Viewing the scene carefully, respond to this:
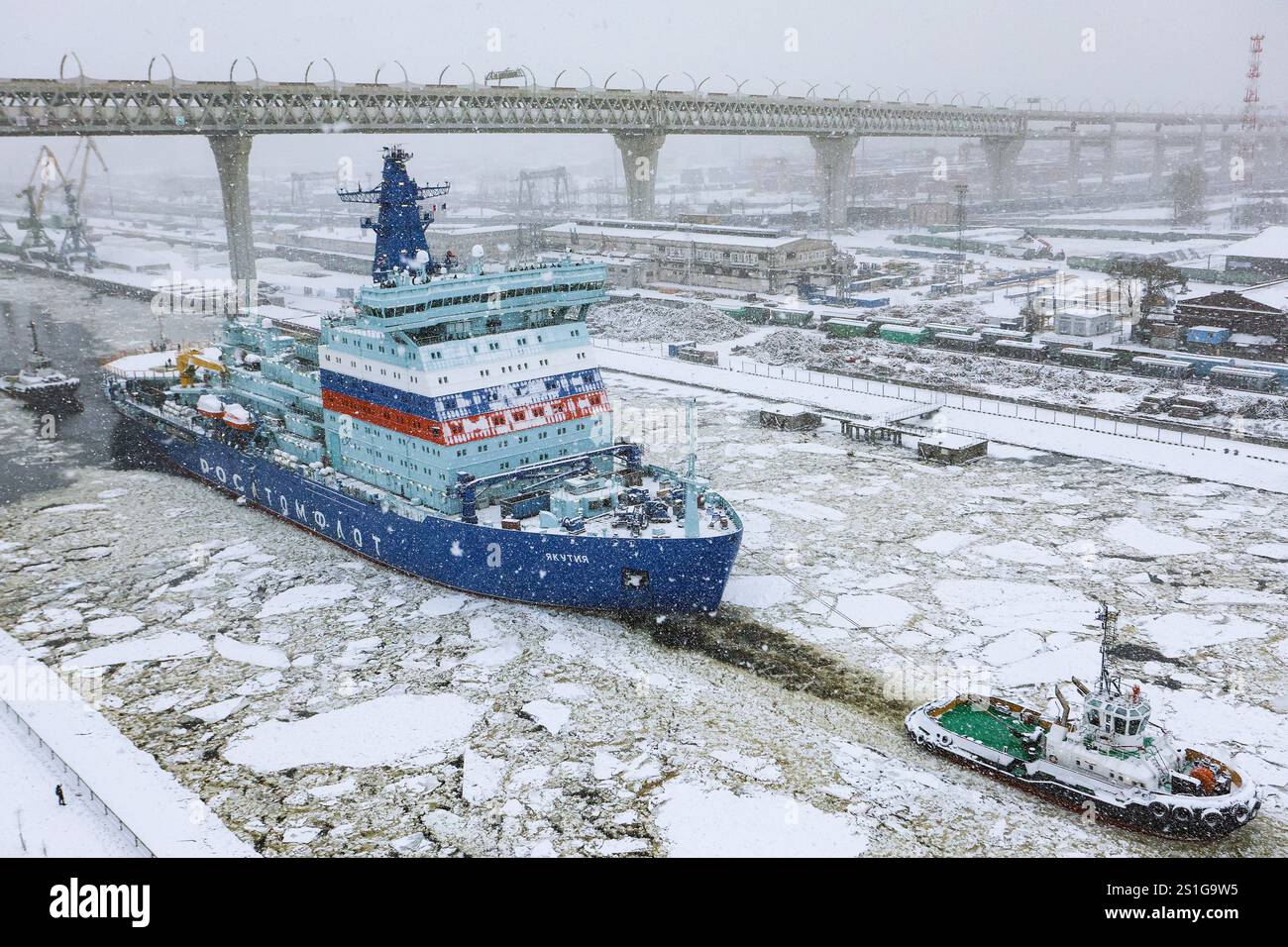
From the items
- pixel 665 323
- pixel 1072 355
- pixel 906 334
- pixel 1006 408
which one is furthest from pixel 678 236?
pixel 1006 408

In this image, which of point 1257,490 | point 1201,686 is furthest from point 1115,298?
point 1201,686

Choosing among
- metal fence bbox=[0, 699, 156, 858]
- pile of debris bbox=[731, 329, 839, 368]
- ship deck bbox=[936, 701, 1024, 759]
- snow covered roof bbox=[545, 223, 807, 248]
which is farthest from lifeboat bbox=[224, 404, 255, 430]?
snow covered roof bbox=[545, 223, 807, 248]

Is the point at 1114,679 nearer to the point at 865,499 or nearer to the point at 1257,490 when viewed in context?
the point at 865,499

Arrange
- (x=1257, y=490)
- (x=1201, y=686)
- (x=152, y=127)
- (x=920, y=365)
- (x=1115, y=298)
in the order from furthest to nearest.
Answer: (x=1115, y=298) < (x=152, y=127) < (x=920, y=365) < (x=1257, y=490) < (x=1201, y=686)

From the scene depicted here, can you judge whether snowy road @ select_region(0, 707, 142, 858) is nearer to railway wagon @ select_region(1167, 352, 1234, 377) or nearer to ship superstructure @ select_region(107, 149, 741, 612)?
ship superstructure @ select_region(107, 149, 741, 612)

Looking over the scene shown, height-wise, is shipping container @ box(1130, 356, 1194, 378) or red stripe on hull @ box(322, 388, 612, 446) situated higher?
red stripe on hull @ box(322, 388, 612, 446)

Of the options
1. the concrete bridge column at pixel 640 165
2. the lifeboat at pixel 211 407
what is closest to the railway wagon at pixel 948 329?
the concrete bridge column at pixel 640 165
